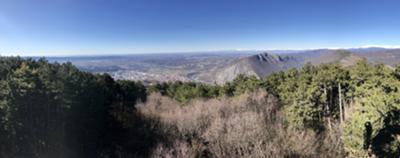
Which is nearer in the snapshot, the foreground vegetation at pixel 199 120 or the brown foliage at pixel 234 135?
the brown foliage at pixel 234 135

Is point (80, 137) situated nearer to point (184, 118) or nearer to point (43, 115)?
point (43, 115)

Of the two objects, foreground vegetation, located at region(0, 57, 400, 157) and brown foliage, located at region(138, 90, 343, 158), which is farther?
foreground vegetation, located at region(0, 57, 400, 157)

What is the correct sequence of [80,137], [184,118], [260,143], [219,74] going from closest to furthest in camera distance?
[260,143]
[80,137]
[184,118]
[219,74]

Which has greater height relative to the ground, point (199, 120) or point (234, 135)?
point (234, 135)

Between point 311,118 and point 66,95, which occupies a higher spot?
point 66,95

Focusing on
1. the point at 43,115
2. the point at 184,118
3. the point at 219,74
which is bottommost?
the point at 219,74

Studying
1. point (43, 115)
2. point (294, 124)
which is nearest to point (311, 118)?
point (294, 124)

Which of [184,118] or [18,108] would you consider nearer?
[18,108]

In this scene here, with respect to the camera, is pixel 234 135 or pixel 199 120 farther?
pixel 199 120
